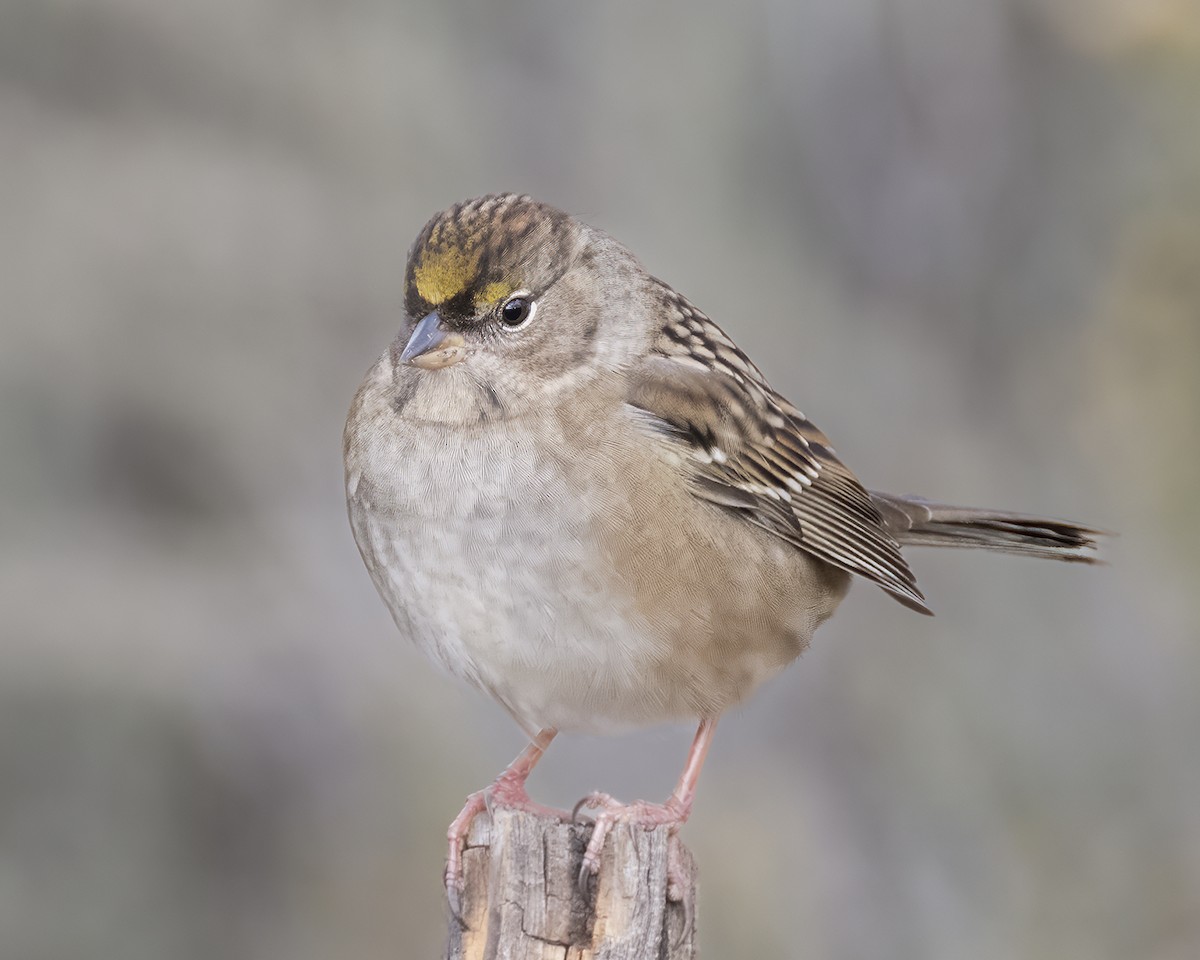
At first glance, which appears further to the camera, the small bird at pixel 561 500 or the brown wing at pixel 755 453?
the brown wing at pixel 755 453

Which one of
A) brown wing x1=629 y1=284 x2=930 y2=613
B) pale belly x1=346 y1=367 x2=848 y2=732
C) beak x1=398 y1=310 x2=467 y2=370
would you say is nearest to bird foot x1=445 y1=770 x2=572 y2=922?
pale belly x1=346 y1=367 x2=848 y2=732

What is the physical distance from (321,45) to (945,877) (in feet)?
14.7

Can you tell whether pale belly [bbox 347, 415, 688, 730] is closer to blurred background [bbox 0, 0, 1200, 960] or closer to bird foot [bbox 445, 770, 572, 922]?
bird foot [bbox 445, 770, 572, 922]

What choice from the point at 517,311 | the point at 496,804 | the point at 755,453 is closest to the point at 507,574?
the point at 496,804

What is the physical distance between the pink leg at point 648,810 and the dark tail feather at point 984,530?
3.01 feet

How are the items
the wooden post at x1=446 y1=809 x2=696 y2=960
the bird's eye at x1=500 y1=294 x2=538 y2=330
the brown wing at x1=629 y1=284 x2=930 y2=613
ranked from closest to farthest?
the wooden post at x1=446 y1=809 x2=696 y2=960 < the bird's eye at x1=500 y1=294 x2=538 y2=330 < the brown wing at x1=629 y1=284 x2=930 y2=613

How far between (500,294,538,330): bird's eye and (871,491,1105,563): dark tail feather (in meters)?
1.25

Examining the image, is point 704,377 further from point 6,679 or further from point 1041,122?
point 1041,122

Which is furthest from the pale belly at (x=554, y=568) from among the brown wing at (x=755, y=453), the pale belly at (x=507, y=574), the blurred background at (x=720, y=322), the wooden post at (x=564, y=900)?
the blurred background at (x=720, y=322)

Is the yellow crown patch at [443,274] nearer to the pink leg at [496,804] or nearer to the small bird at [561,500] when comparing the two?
the small bird at [561,500]

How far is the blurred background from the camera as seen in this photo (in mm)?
5457

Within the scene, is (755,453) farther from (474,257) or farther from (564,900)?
(564,900)

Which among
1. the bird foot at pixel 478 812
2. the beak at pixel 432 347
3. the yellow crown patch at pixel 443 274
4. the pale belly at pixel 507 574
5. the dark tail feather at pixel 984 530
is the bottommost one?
the bird foot at pixel 478 812

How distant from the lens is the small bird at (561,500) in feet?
9.84
